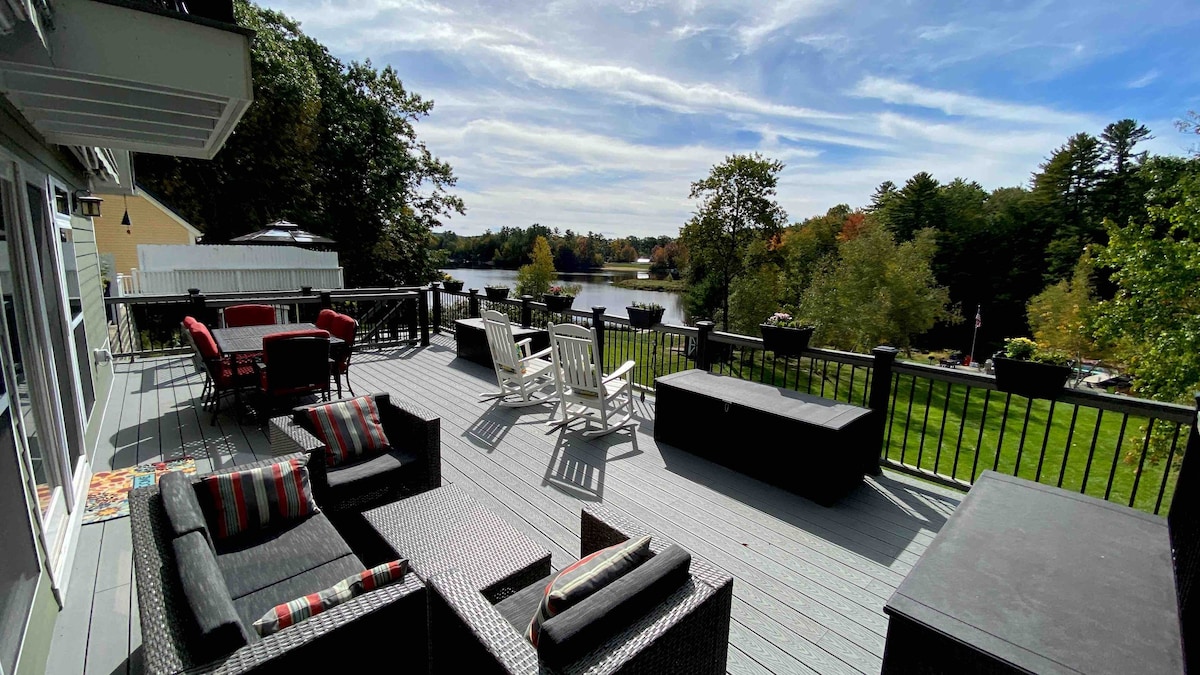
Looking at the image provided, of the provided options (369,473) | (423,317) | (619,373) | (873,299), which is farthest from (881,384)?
(873,299)

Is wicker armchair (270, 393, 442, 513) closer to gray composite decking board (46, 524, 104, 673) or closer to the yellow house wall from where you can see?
gray composite decking board (46, 524, 104, 673)

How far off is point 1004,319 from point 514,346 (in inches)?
1452

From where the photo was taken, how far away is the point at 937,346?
1339 inches

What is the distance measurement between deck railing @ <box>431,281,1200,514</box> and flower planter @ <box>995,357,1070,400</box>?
0.06m

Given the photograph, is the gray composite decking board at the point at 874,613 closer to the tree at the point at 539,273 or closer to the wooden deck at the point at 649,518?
the wooden deck at the point at 649,518

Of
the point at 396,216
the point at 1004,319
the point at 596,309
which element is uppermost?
the point at 396,216

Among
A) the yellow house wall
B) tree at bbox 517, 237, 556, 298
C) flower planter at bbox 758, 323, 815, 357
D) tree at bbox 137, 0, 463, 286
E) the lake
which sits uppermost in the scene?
tree at bbox 137, 0, 463, 286

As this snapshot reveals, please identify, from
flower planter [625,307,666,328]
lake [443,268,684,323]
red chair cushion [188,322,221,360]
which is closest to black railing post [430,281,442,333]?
red chair cushion [188,322,221,360]

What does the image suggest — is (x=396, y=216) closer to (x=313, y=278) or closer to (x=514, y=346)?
(x=313, y=278)

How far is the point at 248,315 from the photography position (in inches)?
242

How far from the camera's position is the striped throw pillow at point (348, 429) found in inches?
111

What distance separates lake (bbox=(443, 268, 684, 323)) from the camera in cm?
3438

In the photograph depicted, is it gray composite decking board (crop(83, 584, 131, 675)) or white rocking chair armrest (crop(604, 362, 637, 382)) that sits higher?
white rocking chair armrest (crop(604, 362, 637, 382))

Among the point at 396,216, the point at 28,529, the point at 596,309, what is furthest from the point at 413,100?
the point at 28,529
